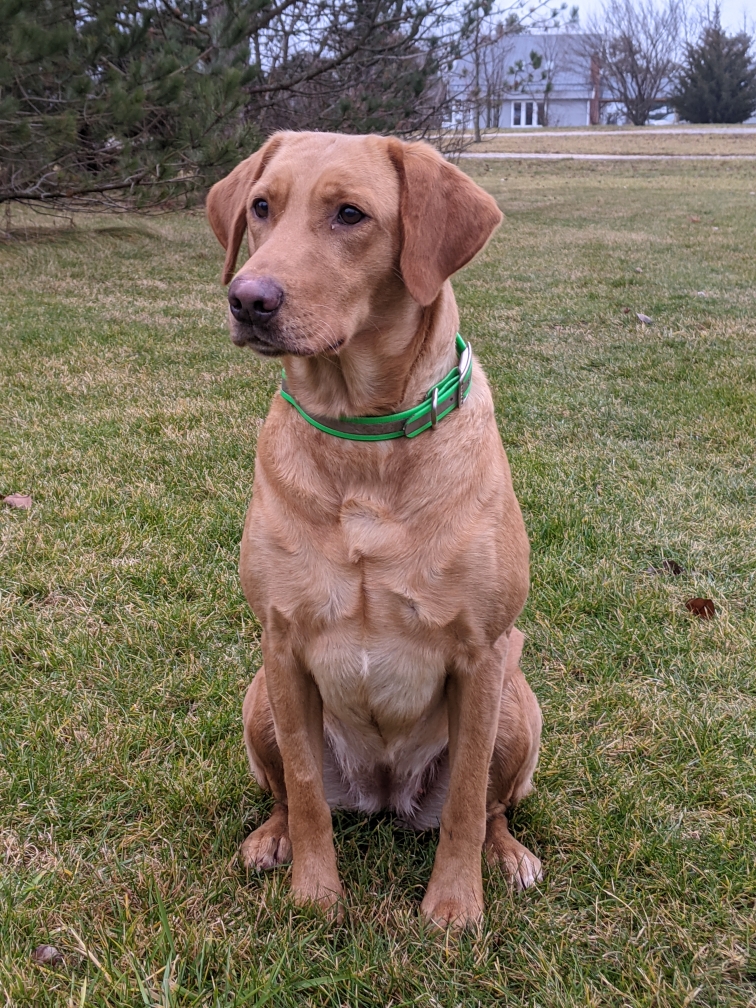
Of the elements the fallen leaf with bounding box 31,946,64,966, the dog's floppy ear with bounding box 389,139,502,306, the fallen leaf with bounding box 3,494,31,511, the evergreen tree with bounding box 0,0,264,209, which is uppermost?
the evergreen tree with bounding box 0,0,264,209

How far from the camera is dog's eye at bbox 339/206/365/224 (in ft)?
6.46

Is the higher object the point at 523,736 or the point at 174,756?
the point at 523,736

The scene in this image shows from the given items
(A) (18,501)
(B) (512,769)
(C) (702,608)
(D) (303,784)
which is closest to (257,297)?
(D) (303,784)

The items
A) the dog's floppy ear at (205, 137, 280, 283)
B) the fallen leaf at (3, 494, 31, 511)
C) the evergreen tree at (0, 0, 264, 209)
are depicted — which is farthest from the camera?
the evergreen tree at (0, 0, 264, 209)

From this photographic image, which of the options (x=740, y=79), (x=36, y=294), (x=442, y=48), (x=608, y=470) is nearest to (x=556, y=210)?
(x=442, y=48)

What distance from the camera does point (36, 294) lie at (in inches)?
309

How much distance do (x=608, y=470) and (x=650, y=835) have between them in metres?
2.45

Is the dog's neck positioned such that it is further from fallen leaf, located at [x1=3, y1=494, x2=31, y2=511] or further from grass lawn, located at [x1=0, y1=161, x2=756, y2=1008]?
fallen leaf, located at [x1=3, y1=494, x2=31, y2=511]

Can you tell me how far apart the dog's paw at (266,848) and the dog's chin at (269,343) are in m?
1.22

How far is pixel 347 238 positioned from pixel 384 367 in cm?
30

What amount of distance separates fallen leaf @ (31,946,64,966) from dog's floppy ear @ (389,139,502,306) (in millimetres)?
1616

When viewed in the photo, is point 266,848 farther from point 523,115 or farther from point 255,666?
point 523,115

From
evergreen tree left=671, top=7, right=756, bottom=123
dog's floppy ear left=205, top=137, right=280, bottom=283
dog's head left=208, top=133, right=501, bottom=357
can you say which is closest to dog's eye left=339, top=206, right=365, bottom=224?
dog's head left=208, top=133, right=501, bottom=357

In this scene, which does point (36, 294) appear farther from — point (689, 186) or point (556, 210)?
point (689, 186)
